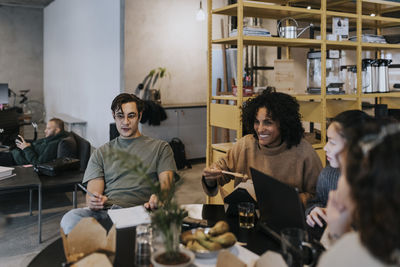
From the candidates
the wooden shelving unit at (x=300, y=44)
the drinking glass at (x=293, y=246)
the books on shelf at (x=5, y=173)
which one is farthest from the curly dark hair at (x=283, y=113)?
the books on shelf at (x=5, y=173)

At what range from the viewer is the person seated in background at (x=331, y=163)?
5.64 feet

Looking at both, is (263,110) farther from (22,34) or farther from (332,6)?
(22,34)

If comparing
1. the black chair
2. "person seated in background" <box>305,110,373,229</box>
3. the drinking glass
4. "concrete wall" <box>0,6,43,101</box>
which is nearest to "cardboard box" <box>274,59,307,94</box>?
"person seated in background" <box>305,110,373,229</box>

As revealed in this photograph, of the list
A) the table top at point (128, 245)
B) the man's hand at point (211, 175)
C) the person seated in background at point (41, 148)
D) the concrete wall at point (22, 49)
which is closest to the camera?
the table top at point (128, 245)

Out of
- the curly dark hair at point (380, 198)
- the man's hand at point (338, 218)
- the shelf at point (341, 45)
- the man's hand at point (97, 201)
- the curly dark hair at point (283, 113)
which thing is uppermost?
the shelf at point (341, 45)

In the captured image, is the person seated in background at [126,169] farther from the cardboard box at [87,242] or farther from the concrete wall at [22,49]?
the concrete wall at [22,49]

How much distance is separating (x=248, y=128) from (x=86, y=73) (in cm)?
671

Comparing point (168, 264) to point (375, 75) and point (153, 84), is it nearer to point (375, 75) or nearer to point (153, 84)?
point (375, 75)

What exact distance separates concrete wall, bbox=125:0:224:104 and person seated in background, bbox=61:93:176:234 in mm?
4316

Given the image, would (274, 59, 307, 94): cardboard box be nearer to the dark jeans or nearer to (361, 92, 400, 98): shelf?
(361, 92, 400, 98): shelf

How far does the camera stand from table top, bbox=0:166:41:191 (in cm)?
328

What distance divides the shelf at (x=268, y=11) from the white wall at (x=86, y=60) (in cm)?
341

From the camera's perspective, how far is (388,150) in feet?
2.57

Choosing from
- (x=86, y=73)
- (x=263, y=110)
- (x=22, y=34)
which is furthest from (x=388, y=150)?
(x=22, y=34)
